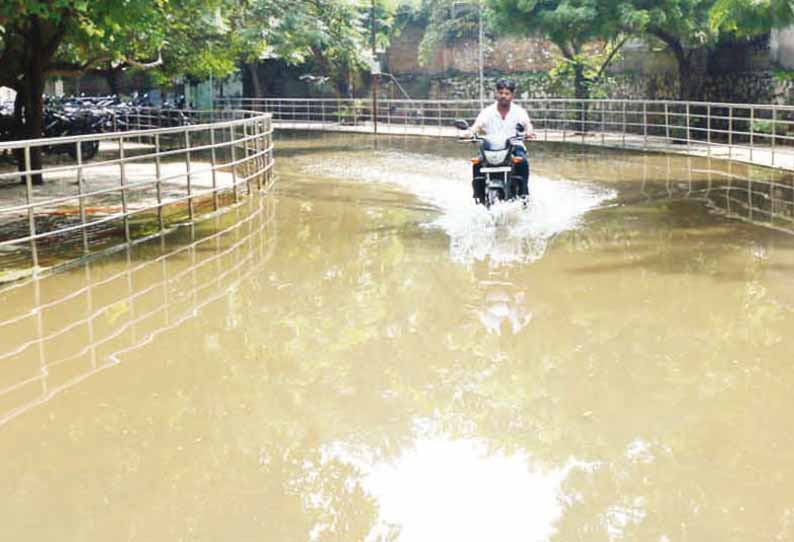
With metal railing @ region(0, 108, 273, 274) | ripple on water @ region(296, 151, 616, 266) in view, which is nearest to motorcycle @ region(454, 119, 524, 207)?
ripple on water @ region(296, 151, 616, 266)

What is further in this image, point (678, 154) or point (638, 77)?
point (638, 77)

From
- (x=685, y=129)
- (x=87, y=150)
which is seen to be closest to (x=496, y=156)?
(x=87, y=150)

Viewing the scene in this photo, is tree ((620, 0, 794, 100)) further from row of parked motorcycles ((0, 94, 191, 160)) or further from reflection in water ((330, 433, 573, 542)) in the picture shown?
reflection in water ((330, 433, 573, 542))

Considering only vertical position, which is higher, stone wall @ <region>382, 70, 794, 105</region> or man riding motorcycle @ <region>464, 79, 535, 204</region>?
stone wall @ <region>382, 70, 794, 105</region>

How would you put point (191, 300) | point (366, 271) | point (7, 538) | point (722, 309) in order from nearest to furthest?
point (7, 538) < point (722, 309) < point (191, 300) < point (366, 271)

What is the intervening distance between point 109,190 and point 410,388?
5640 millimetres

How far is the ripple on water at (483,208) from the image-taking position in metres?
10.5

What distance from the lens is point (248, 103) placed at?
4275 centimetres

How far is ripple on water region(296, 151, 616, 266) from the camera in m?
10.5

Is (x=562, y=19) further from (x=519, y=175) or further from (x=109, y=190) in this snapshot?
(x=109, y=190)

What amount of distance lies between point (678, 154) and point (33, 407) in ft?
60.3

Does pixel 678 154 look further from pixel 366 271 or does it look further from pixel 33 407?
pixel 33 407

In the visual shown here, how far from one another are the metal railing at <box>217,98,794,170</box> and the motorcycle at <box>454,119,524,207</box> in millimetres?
6580

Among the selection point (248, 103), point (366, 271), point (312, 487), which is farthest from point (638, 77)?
point (312, 487)
